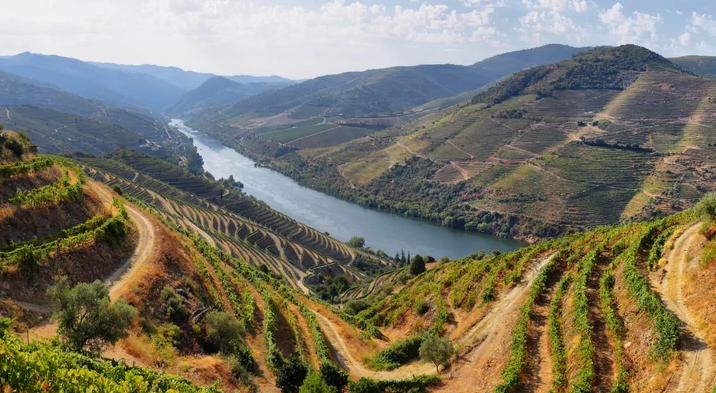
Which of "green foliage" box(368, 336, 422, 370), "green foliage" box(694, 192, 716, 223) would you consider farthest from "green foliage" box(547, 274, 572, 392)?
"green foliage" box(368, 336, 422, 370)

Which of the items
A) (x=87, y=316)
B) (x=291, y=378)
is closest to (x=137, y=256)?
(x=87, y=316)

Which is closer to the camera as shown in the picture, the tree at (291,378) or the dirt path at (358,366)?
the tree at (291,378)

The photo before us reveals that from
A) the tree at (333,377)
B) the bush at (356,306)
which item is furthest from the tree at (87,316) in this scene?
the bush at (356,306)

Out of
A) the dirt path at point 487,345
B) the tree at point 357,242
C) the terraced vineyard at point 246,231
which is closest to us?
the dirt path at point 487,345

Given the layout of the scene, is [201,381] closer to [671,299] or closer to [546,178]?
[671,299]

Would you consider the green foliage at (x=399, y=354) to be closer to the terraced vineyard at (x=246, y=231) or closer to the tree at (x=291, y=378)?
the tree at (x=291, y=378)
